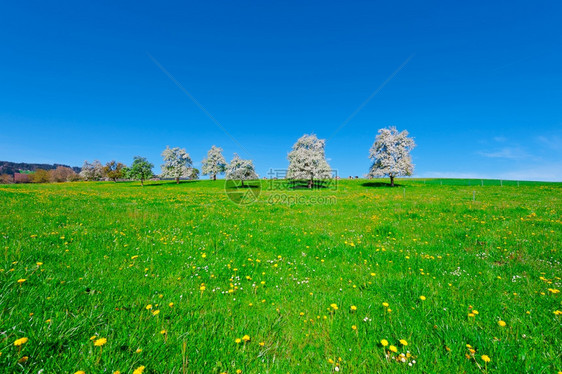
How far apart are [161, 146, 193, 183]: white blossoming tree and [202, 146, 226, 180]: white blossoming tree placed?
232 inches

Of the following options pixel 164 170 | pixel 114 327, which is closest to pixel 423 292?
pixel 114 327

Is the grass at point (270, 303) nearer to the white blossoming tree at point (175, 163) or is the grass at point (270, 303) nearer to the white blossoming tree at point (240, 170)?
the white blossoming tree at point (240, 170)

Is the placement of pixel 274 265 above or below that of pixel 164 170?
below

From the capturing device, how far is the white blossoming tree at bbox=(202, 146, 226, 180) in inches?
3039

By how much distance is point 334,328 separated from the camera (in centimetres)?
374

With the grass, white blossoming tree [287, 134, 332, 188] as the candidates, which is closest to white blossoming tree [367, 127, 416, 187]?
white blossoming tree [287, 134, 332, 188]

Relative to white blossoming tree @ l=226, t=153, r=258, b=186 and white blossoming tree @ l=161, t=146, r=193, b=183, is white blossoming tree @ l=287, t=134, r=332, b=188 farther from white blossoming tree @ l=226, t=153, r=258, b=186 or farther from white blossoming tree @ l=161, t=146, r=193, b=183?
white blossoming tree @ l=161, t=146, r=193, b=183

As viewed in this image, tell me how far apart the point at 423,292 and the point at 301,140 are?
178 ft

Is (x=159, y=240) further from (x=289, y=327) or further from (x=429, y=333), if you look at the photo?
(x=429, y=333)

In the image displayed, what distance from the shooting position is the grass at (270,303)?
294 centimetres

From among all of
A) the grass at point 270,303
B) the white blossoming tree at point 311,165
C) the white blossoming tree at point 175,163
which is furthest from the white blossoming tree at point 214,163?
the grass at point 270,303

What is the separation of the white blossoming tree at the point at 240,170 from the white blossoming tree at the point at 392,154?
2988cm

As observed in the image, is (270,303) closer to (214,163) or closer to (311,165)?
(311,165)

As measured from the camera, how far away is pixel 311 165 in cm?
5134
